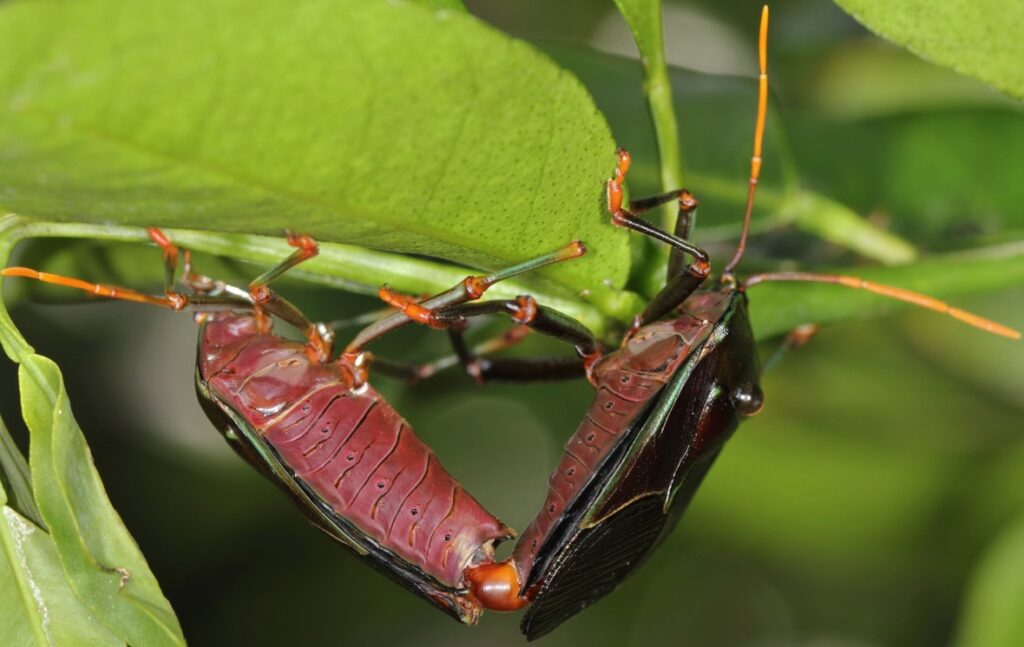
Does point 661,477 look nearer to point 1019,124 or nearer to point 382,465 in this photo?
point 382,465

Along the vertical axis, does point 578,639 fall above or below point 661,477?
below

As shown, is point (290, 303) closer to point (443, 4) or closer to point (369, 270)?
point (369, 270)

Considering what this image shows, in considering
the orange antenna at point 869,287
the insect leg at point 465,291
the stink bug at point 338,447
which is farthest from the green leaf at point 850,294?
the insect leg at point 465,291

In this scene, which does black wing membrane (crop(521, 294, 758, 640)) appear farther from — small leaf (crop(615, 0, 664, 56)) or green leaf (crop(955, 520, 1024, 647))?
green leaf (crop(955, 520, 1024, 647))

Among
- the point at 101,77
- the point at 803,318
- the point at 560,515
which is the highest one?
the point at 101,77

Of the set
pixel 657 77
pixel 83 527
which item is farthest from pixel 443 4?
pixel 83 527

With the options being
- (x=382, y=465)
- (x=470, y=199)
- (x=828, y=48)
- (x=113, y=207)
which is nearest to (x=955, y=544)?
(x=828, y=48)
